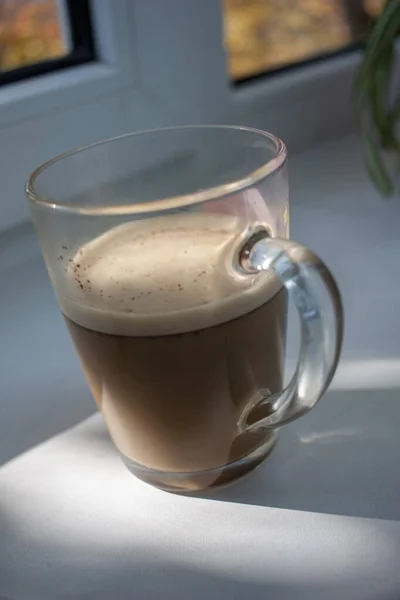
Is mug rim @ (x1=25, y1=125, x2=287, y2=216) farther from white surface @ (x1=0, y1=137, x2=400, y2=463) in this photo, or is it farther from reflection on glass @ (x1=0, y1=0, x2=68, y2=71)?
reflection on glass @ (x1=0, y1=0, x2=68, y2=71)

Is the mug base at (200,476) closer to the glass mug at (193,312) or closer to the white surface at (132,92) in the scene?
the glass mug at (193,312)

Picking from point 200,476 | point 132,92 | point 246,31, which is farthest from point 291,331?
point 246,31

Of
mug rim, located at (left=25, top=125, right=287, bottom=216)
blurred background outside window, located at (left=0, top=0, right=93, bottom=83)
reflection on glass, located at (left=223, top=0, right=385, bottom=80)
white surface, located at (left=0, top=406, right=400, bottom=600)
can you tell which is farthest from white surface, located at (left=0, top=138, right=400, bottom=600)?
reflection on glass, located at (left=223, top=0, right=385, bottom=80)

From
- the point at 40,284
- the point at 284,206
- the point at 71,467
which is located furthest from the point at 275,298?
the point at 40,284

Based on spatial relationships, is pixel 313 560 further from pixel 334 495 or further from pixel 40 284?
→ pixel 40 284

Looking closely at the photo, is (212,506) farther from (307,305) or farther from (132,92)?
(132,92)

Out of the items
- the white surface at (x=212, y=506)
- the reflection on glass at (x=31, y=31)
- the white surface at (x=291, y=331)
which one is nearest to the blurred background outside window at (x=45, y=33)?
the reflection on glass at (x=31, y=31)

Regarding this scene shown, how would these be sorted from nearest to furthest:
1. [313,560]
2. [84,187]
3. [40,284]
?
[313,560]
[84,187]
[40,284]
